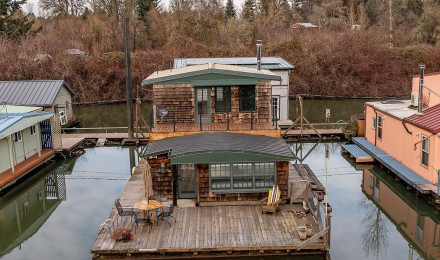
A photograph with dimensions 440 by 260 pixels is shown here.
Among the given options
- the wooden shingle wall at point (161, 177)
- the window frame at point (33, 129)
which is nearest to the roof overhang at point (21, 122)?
the window frame at point (33, 129)

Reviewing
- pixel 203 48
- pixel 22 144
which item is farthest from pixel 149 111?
pixel 22 144

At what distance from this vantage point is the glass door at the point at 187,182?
1685 cm

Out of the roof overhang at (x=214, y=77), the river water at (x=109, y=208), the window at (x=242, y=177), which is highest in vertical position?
the roof overhang at (x=214, y=77)

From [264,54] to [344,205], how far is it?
35.7 meters

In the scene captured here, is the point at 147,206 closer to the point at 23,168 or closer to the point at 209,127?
the point at 209,127

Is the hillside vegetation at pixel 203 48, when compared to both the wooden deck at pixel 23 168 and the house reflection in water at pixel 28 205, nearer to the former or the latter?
the wooden deck at pixel 23 168

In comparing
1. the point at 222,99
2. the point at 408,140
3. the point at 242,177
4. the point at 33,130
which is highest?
the point at 222,99

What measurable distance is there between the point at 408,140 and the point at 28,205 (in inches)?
670

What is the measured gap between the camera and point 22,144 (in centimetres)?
2272

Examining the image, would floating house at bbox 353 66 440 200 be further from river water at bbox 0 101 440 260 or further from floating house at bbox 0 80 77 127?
floating house at bbox 0 80 77 127

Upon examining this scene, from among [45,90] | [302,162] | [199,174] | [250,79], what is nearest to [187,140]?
[199,174]

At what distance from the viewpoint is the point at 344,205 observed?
18.0 meters

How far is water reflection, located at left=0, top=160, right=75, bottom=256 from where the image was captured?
52.9ft

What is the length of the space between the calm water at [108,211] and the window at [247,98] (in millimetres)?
5197
